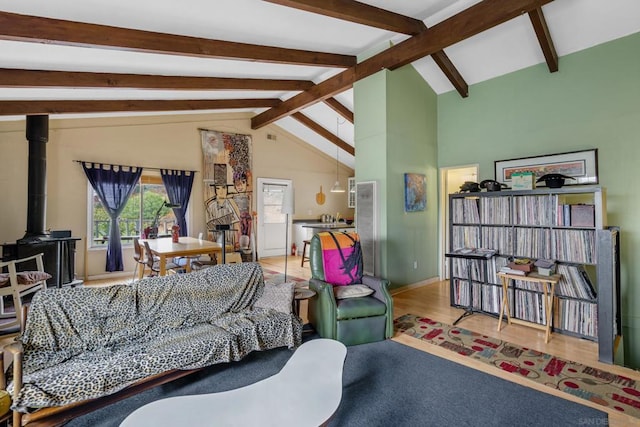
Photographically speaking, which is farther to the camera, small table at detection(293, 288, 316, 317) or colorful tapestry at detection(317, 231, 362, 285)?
colorful tapestry at detection(317, 231, 362, 285)

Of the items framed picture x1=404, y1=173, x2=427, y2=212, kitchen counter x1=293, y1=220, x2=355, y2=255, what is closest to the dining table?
framed picture x1=404, y1=173, x2=427, y2=212

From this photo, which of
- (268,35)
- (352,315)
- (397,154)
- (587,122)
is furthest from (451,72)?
(352,315)

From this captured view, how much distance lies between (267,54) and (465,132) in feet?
11.6

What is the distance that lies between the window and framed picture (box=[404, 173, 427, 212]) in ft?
15.0

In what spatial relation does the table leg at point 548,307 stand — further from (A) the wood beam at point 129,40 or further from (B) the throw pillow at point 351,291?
(A) the wood beam at point 129,40

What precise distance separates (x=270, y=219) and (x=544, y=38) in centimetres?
644

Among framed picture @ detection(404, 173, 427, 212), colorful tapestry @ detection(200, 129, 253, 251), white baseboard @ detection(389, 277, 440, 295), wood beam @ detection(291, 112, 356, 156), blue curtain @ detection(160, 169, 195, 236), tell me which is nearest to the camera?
white baseboard @ detection(389, 277, 440, 295)

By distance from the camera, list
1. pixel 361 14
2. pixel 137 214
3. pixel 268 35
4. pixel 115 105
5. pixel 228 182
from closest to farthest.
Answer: pixel 361 14 → pixel 268 35 → pixel 115 105 → pixel 137 214 → pixel 228 182

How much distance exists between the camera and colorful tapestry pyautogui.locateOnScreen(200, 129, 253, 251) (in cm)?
702

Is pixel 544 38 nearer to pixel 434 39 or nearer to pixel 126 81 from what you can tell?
pixel 434 39

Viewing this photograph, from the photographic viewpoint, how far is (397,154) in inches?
190

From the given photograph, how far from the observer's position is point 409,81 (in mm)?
5047

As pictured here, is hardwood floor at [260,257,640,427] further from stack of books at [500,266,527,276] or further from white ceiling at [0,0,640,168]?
white ceiling at [0,0,640,168]

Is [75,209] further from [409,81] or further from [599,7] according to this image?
[599,7]
